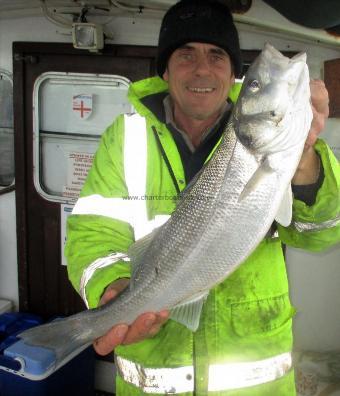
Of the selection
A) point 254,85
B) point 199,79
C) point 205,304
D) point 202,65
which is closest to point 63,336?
point 205,304

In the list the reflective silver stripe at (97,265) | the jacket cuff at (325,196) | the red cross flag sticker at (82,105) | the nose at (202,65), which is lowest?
the reflective silver stripe at (97,265)

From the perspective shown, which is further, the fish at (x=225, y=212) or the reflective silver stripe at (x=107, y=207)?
the reflective silver stripe at (x=107, y=207)

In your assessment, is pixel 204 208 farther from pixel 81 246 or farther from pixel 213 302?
pixel 81 246

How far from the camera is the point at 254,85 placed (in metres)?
2.03

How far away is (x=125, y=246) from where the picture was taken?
2.59m

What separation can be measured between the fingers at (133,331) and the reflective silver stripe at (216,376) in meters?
0.36

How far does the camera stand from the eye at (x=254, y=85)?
6.63 feet

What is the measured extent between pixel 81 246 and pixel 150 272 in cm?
48

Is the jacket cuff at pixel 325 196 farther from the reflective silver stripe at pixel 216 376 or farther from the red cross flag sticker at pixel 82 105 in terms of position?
the red cross flag sticker at pixel 82 105

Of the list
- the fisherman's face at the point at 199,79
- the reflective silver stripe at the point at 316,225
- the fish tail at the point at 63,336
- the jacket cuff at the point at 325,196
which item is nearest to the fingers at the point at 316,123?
the jacket cuff at the point at 325,196

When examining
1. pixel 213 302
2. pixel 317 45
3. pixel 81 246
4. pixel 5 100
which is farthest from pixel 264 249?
pixel 5 100

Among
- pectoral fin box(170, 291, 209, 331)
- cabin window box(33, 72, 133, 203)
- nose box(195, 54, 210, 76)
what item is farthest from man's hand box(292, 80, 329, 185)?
cabin window box(33, 72, 133, 203)

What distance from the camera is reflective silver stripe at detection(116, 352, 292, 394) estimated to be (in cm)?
248

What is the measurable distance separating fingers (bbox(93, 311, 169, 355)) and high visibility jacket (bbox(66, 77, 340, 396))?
24 centimetres
